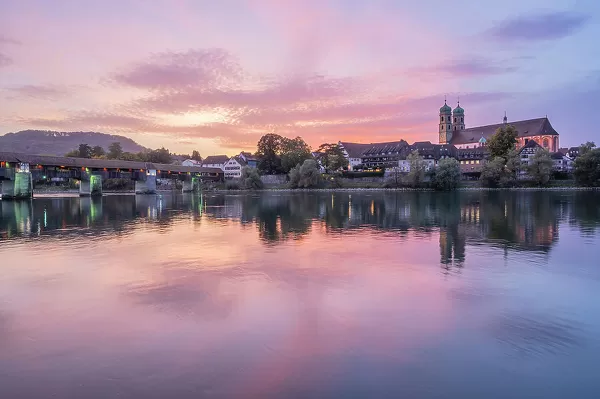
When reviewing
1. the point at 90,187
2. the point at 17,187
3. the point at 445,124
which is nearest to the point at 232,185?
the point at 90,187

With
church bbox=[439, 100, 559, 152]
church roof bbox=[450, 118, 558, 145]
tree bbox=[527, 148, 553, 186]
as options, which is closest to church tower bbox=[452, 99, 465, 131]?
church bbox=[439, 100, 559, 152]

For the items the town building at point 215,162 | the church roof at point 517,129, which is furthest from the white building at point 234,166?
the church roof at point 517,129

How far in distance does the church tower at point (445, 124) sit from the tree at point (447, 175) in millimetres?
84567

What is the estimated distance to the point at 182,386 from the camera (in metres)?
7.65

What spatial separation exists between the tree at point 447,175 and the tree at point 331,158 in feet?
131

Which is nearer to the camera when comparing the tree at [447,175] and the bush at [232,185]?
the tree at [447,175]

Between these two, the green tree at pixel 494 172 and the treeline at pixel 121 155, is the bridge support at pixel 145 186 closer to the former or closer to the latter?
the treeline at pixel 121 155

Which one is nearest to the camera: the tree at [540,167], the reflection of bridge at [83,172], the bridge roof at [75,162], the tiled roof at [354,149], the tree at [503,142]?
the reflection of bridge at [83,172]

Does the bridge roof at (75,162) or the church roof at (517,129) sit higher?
the church roof at (517,129)

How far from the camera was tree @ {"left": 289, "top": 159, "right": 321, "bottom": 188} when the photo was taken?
4619 inches

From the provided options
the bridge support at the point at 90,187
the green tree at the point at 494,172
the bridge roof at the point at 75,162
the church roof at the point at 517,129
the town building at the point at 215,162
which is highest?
the church roof at the point at 517,129

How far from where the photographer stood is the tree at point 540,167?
326 feet

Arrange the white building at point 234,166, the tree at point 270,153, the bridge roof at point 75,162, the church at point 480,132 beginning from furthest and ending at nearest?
1. the white building at point 234,166
2. the church at point 480,132
3. the tree at point 270,153
4. the bridge roof at point 75,162

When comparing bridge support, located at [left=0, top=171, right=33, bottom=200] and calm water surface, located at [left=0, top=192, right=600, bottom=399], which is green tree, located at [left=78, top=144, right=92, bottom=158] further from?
calm water surface, located at [left=0, top=192, right=600, bottom=399]
